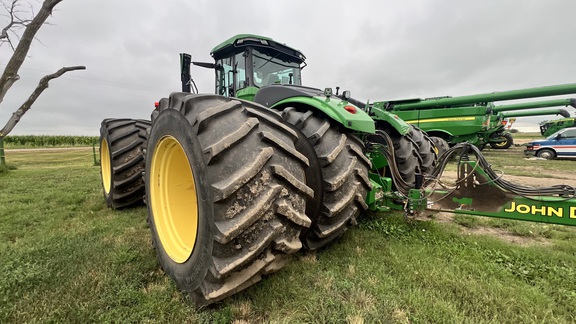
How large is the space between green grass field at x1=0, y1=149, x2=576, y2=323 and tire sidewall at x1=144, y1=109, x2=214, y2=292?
0.55ft

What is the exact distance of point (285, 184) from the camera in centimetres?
156

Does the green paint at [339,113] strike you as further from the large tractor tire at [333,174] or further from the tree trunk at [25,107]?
the tree trunk at [25,107]

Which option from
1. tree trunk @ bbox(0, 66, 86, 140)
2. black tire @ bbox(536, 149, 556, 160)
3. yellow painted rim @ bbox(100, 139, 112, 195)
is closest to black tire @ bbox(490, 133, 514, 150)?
black tire @ bbox(536, 149, 556, 160)

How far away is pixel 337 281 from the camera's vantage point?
194 centimetres

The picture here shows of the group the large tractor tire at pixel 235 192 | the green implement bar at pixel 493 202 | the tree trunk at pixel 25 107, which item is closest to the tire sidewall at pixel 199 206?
the large tractor tire at pixel 235 192

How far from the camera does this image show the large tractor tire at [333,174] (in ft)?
6.46

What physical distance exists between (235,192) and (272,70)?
2761 mm

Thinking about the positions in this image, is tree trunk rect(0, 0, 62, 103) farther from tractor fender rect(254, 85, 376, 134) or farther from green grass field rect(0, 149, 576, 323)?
tractor fender rect(254, 85, 376, 134)

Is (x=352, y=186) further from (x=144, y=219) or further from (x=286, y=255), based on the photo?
(x=144, y=219)

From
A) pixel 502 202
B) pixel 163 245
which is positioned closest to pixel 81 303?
pixel 163 245

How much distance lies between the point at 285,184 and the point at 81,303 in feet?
4.74

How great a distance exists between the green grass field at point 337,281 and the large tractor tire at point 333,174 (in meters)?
0.32

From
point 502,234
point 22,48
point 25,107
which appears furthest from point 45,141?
point 502,234

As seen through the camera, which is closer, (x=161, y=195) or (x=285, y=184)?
(x=285, y=184)
